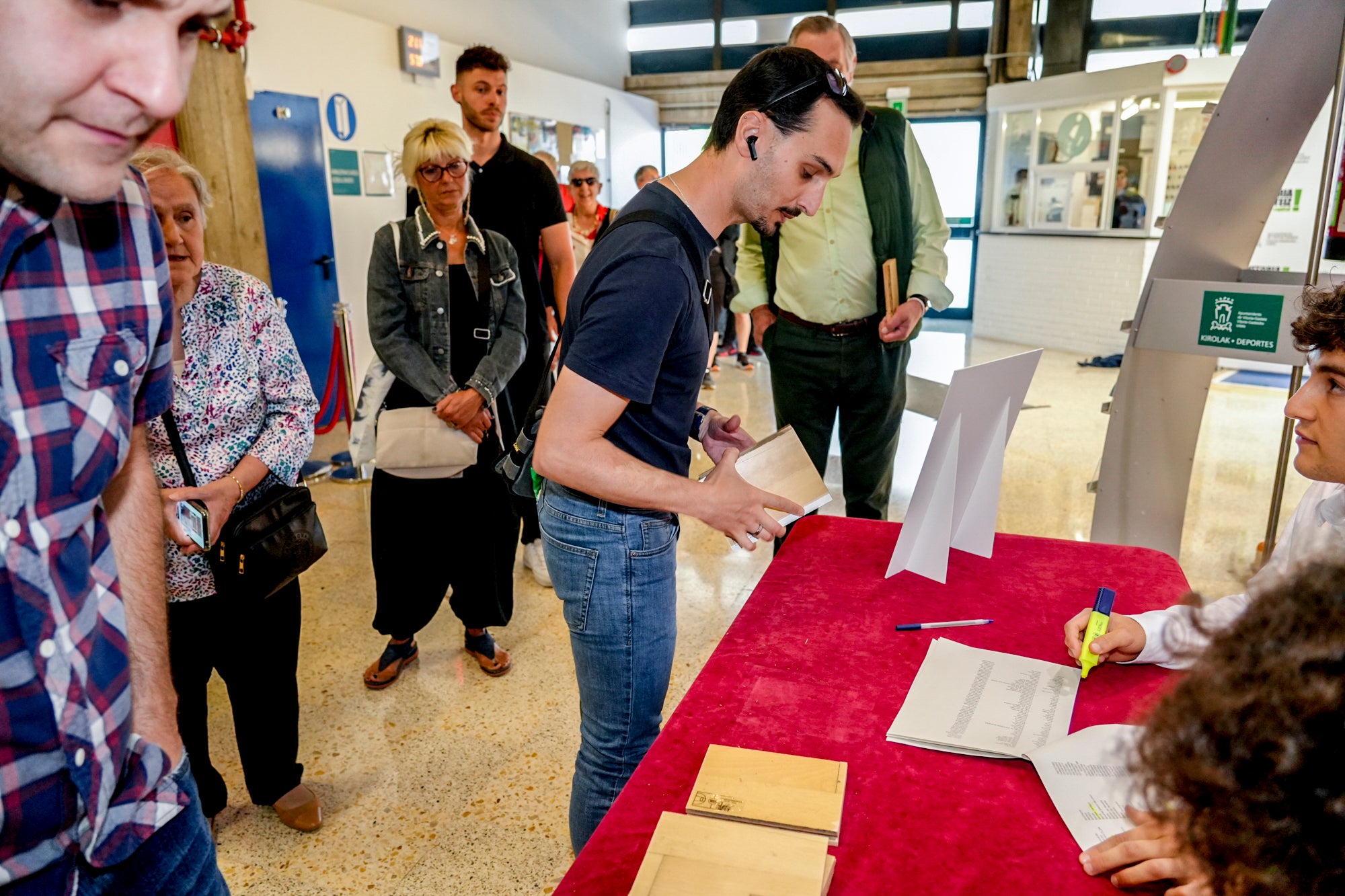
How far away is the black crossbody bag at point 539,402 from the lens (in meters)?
1.40

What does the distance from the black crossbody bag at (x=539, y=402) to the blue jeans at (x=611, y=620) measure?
0.14 m

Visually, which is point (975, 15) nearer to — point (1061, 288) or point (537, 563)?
point (1061, 288)

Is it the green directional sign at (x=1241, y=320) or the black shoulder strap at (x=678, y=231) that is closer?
the black shoulder strap at (x=678, y=231)

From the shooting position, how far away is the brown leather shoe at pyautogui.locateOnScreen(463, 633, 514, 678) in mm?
2826

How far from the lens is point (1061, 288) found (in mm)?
9125

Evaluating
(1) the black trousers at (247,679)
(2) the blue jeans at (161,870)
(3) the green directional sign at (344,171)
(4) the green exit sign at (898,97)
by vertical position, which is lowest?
(1) the black trousers at (247,679)

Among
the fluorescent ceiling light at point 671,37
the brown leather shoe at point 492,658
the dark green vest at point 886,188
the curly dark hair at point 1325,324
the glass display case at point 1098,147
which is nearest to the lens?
the curly dark hair at point 1325,324

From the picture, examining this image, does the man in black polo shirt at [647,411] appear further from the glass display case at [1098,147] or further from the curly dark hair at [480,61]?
the glass display case at [1098,147]

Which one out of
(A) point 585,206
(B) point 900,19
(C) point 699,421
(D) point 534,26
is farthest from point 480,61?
(B) point 900,19

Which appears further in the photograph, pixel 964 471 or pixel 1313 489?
pixel 964 471

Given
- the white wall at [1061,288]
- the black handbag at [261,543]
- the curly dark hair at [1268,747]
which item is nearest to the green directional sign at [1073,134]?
the white wall at [1061,288]

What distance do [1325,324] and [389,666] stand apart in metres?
2.56

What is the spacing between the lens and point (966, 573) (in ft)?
5.39

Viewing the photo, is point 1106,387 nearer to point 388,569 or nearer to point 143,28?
point 388,569
